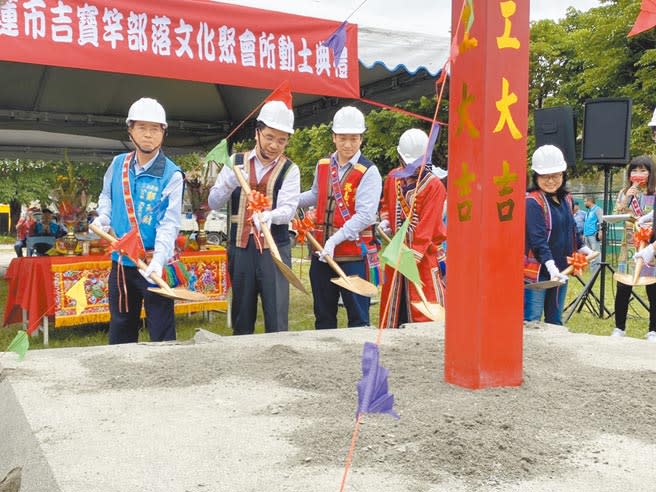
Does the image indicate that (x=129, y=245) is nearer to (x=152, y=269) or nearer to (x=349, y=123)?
(x=152, y=269)

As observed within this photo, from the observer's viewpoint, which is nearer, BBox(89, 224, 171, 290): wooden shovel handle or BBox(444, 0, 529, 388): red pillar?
BBox(444, 0, 529, 388): red pillar

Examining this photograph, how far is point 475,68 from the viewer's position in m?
1.75

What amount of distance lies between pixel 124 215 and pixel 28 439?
154 cm

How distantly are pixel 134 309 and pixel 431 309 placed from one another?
4.68 feet

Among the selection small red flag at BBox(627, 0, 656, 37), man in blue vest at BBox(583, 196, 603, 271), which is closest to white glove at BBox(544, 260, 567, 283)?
small red flag at BBox(627, 0, 656, 37)

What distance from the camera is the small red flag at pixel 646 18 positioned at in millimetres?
1888

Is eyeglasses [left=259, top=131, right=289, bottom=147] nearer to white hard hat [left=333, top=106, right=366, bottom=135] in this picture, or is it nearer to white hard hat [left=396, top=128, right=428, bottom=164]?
white hard hat [left=333, top=106, right=366, bottom=135]

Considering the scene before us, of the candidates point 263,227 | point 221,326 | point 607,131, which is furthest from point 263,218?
point 607,131

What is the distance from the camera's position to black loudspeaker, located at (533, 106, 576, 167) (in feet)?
17.0

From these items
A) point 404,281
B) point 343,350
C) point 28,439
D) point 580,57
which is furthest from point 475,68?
point 580,57

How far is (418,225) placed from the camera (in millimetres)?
3453

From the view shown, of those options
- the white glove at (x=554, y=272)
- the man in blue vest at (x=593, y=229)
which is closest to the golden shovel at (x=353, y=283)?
the white glove at (x=554, y=272)

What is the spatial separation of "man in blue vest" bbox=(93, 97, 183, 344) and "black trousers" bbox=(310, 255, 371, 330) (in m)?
0.95

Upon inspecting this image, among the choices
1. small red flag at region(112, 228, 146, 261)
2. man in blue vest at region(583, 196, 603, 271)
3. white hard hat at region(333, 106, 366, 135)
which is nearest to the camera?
small red flag at region(112, 228, 146, 261)
